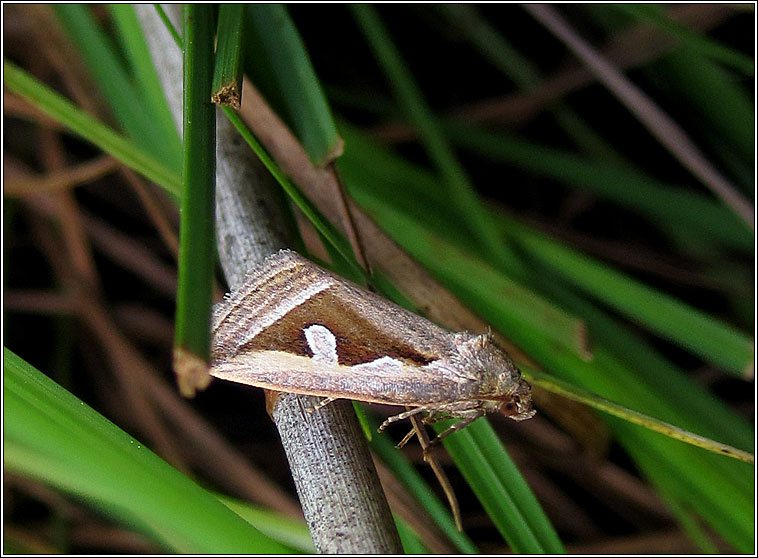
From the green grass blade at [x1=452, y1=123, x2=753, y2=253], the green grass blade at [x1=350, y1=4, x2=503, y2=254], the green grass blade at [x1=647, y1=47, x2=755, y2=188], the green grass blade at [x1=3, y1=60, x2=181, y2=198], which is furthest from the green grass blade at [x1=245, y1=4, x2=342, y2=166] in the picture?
the green grass blade at [x1=647, y1=47, x2=755, y2=188]

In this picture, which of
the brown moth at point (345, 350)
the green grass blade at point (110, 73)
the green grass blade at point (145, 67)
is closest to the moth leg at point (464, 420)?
the brown moth at point (345, 350)

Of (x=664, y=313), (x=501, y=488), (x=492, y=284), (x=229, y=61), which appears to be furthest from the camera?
(x=664, y=313)

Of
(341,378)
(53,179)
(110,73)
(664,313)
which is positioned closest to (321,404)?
(341,378)

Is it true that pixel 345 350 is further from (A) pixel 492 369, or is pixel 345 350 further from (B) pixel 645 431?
(B) pixel 645 431

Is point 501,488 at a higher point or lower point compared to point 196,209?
lower

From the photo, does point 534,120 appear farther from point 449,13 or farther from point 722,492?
point 722,492

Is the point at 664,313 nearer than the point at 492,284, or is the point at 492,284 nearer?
the point at 492,284
